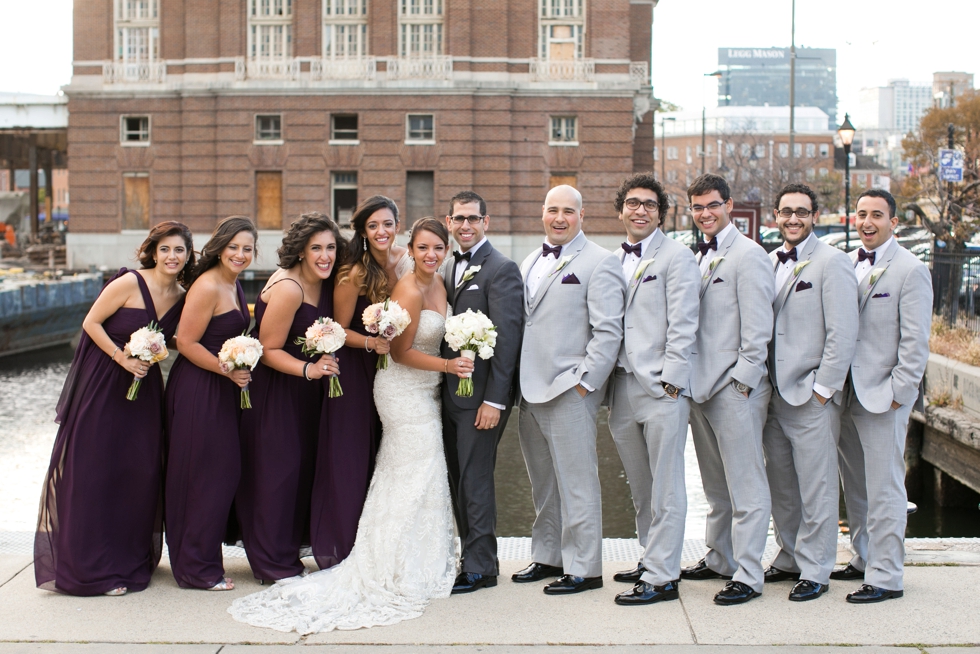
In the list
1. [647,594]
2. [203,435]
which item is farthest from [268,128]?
[647,594]

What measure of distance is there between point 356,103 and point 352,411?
34566 millimetres

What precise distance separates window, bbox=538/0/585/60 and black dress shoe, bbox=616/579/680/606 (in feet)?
117

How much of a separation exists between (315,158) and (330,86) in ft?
9.52

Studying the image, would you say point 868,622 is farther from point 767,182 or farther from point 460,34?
point 767,182

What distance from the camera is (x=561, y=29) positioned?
129ft

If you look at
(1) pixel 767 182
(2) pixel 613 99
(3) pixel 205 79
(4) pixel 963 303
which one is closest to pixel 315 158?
(3) pixel 205 79

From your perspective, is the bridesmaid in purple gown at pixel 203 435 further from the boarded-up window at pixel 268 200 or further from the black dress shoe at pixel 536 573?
the boarded-up window at pixel 268 200

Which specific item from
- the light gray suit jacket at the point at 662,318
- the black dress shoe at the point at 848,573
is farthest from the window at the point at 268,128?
the black dress shoe at the point at 848,573

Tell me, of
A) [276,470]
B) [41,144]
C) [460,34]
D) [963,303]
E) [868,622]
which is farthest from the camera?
[41,144]

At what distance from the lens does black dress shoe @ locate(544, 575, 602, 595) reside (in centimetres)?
597

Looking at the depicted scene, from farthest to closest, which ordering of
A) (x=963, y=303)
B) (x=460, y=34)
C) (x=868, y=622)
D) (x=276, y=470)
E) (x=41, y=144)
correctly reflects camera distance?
(x=41, y=144) → (x=460, y=34) → (x=963, y=303) → (x=276, y=470) → (x=868, y=622)

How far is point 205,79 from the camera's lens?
129 ft

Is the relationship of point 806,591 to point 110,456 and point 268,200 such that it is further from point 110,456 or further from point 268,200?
point 268,200

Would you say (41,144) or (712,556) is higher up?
A: (41,144)
